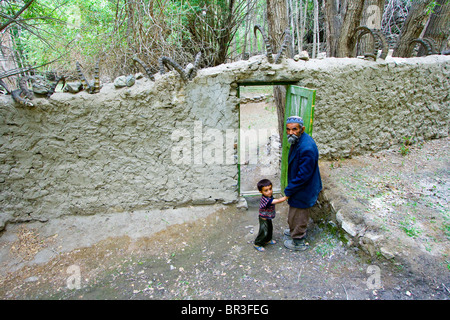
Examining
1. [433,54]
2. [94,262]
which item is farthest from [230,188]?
[433,54]

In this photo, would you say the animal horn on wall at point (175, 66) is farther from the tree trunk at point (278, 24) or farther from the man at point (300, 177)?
the tree trunk at point (278, 24)

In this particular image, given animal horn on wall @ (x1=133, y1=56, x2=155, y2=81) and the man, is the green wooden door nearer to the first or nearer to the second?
the man

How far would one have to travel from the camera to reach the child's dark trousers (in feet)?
11.3

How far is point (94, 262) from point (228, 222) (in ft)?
6.28

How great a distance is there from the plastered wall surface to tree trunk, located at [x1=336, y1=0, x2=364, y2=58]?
57.8 inches

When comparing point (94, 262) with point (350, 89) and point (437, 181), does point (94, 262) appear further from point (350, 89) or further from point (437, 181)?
point (437, 181)

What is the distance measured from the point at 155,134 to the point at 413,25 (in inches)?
225

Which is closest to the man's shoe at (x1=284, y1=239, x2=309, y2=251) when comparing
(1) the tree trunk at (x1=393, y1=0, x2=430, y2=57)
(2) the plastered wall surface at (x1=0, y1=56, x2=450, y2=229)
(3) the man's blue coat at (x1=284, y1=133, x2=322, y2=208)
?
(3) the man's blue coat at (x1=284, y1=133, x2=322, y2=208)

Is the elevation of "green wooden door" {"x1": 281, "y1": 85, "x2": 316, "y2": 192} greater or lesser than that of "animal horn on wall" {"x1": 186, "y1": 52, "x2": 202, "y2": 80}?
lesser

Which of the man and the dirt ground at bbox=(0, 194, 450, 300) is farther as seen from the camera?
the man

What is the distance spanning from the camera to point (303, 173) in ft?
10.00

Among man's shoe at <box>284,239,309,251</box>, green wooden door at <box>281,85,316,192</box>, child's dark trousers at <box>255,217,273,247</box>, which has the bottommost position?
man's shoe at <box>284,239,309,251</box>

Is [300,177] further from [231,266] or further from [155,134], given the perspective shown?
[155,134]

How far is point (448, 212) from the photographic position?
329cm
